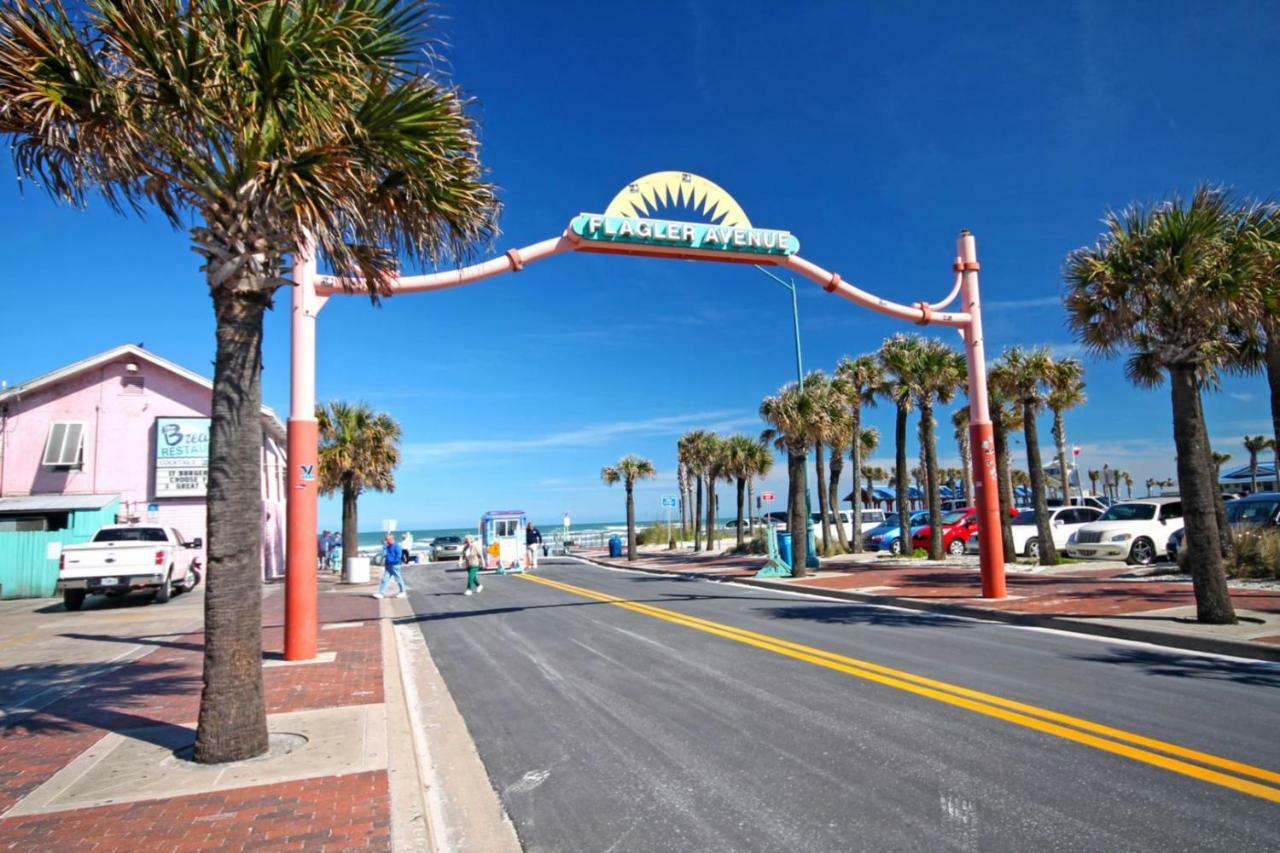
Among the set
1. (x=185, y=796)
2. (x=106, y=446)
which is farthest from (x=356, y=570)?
(x=185, y=796)

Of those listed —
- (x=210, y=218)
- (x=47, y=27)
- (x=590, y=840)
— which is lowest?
(x=590, y=840)

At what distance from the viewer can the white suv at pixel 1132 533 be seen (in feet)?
68.6

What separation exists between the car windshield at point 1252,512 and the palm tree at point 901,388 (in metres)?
9.44

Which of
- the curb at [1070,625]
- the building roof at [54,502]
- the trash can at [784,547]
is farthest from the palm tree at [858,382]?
the building roof at [54,502]

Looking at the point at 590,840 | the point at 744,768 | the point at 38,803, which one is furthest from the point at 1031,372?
the point at 38,803

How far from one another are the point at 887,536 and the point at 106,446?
28.7 metres

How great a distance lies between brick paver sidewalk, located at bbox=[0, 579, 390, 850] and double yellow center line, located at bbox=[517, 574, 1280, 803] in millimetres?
4933

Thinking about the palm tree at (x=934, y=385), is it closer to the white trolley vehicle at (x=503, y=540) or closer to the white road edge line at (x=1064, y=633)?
the white road edge line at (x=1064, y=633)

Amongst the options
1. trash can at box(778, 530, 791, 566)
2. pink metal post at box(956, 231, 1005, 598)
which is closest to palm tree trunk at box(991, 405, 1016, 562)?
trash can at box(778, 530, 791, 566)

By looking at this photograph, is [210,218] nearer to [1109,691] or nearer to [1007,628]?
[1109,691]

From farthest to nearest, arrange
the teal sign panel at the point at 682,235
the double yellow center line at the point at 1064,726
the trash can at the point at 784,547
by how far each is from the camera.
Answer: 1. the trash can at the point at 784,547
2. the teal sign panel at the point at 682,235
3. the double yellow center line at the point at 1064,726

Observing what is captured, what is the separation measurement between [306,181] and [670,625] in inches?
374

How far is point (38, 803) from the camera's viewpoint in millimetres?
5230

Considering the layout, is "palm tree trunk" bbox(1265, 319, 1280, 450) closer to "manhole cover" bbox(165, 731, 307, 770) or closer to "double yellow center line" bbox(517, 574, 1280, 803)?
"double yellow center line" bbox(517, 574, 1280, 803)
